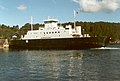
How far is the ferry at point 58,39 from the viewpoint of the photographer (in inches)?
3221

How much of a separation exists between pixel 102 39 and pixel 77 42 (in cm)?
729

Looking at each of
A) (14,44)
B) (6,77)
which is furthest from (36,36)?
(6,77)

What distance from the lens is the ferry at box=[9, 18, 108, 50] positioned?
81812mm

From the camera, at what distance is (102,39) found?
8338cm

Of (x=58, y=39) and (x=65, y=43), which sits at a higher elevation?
(x=58, y=39)

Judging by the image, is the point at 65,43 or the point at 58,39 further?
the point at 58,39

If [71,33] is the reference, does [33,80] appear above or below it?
below

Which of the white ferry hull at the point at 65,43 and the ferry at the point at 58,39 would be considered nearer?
the white ferry hull at the point at 65,43

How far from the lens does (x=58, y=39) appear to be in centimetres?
8588

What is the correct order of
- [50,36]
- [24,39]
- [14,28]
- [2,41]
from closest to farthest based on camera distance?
[50,36] → [24,39] → [2,41] → [14,28]

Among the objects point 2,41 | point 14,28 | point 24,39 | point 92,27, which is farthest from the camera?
point 14,28

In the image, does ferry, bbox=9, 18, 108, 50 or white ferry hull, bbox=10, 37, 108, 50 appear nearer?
white ferry hull, bbox=10, 37, 108, 50

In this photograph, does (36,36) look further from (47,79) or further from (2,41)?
(47,79)

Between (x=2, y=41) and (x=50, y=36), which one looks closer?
(x=50, y=36)
